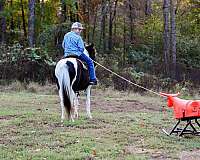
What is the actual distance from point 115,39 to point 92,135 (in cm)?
2057

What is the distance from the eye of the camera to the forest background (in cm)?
1864

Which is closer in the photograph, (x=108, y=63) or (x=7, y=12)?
(x=108, y=63)

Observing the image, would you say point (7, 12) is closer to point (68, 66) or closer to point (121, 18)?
point (121, 18)

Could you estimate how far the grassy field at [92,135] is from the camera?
6715 mm

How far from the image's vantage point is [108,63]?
826 inches

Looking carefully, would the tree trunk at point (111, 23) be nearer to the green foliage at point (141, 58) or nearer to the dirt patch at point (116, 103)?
the green foliage at point (141, 58)

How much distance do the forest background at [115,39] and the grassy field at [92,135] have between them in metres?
5.64

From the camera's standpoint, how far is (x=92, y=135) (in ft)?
26.9

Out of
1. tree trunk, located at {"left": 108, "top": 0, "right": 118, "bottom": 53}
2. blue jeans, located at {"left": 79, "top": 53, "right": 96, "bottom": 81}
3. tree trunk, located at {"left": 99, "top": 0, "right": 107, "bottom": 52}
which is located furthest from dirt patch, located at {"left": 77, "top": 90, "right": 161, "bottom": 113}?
tree trunk, located at {"left": 99, "top": 0, "right": 107, "bottom": 52}

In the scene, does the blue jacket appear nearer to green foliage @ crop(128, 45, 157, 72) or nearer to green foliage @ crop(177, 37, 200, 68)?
green foliage @ crop(128, 45, 157, 72)

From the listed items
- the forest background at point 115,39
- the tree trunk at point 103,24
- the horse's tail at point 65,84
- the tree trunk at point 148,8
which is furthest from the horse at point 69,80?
the tree trunk at point 148,8

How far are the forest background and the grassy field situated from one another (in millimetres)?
5637

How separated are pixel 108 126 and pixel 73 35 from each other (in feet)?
6.93

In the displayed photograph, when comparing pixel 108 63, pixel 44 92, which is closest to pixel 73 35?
pixel 44 92
